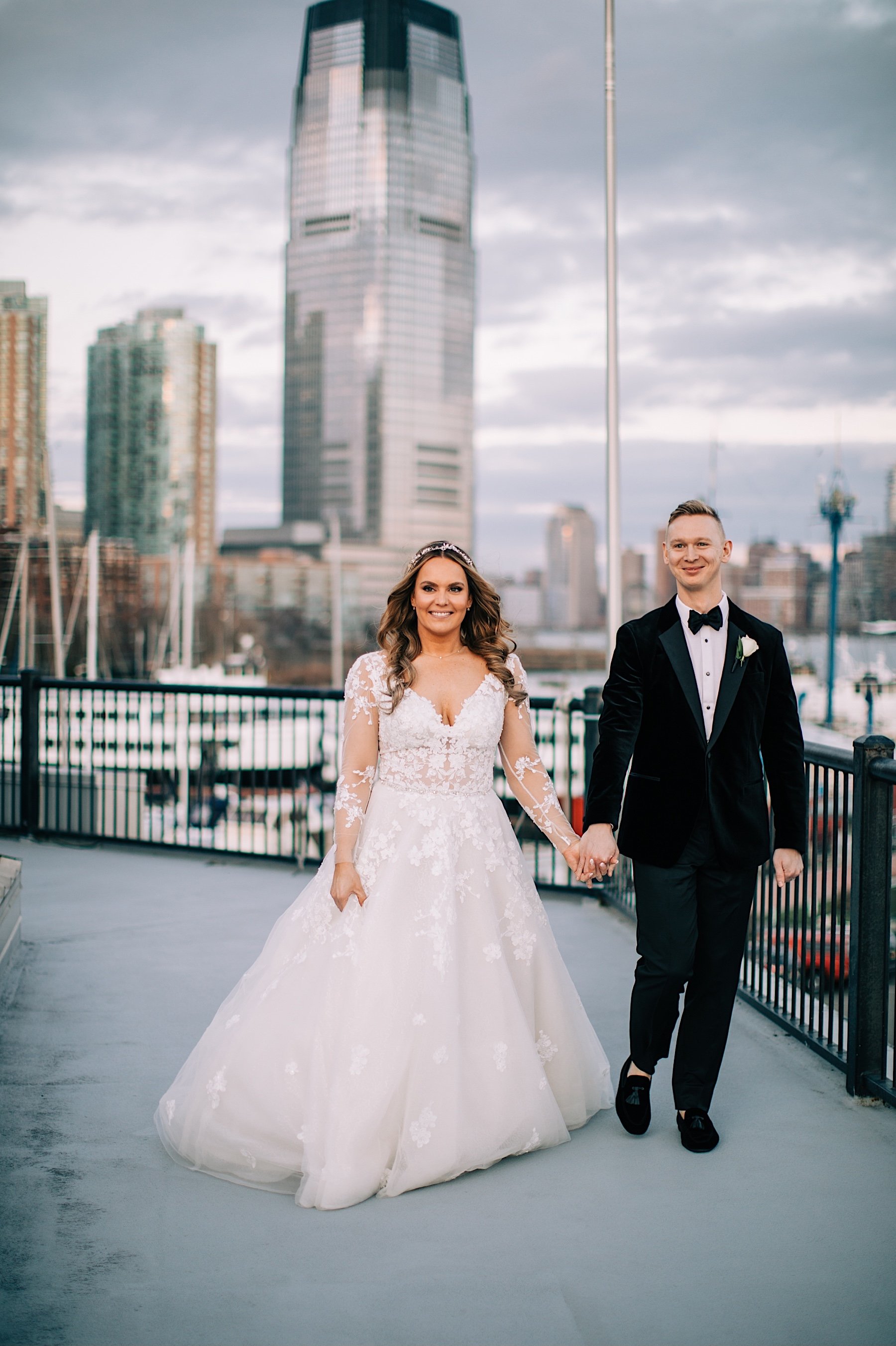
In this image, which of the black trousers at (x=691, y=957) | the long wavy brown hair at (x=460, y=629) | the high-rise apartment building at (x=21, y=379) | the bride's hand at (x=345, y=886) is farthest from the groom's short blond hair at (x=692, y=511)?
the high-rise apartment building at (x=21, y=379)

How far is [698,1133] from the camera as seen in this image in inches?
126

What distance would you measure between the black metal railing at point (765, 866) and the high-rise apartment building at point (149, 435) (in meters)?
96.4

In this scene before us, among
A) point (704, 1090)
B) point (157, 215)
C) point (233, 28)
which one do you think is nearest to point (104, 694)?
point (704, 1090)

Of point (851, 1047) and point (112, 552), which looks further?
point (112, 552)

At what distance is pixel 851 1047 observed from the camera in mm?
3559

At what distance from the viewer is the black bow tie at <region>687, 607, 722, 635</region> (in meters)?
3.13

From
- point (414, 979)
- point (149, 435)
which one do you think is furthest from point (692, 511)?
point (149, 435)

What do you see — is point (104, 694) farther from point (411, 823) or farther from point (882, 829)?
point (882, 829)

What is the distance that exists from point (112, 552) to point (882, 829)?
209 feet

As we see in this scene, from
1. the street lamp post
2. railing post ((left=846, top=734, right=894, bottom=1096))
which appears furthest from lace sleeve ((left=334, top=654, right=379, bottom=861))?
the street lamp post

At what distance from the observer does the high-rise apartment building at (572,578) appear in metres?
80.8

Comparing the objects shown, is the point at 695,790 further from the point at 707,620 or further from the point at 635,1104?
the point at 635,1104

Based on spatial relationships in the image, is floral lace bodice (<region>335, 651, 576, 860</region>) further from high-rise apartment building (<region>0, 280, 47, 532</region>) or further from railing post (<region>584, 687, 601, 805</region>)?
high-rise apartment building (<region>0, 280, 47, 532</region>)

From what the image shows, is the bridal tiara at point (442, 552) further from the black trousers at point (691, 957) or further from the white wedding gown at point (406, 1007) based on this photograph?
the black trousers at point (691, 957)
